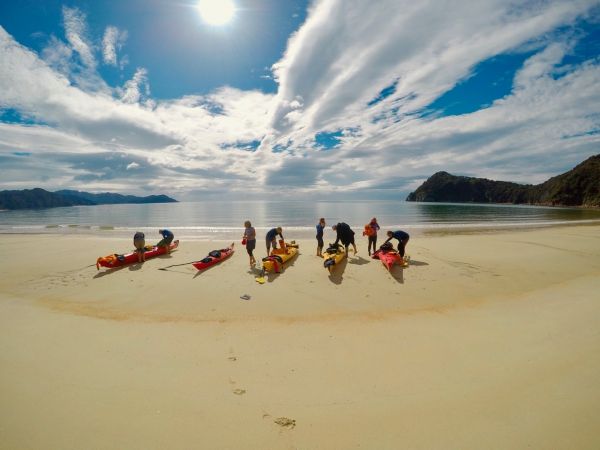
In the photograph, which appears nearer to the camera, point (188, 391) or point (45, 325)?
point (188, 391)

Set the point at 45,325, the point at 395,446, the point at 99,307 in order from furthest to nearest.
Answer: the point at 99,307, the point at 45,325, the point at 395,446

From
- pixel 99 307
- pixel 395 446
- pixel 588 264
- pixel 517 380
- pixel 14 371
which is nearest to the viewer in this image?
pixel 395 446

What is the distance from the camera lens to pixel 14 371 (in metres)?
4.33

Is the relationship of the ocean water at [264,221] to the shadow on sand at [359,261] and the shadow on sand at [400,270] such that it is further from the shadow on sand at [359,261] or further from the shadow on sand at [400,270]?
the shadow on sand at [400,270]

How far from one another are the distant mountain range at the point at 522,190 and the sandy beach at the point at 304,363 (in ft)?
356

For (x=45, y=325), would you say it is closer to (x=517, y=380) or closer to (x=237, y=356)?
(x=237, y=356)

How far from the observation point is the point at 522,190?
4781 inches

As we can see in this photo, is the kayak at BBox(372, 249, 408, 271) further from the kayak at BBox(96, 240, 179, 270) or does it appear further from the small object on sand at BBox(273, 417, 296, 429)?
the kayak at BBox(96, 240, 179, 270)

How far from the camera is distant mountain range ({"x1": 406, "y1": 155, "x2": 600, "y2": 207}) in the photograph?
8138cm

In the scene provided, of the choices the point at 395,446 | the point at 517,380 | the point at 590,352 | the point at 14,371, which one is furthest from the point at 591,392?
the point at 14,371

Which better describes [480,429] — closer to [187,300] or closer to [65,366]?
[65,366]

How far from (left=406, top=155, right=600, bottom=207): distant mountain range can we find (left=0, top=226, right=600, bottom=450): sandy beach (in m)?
109

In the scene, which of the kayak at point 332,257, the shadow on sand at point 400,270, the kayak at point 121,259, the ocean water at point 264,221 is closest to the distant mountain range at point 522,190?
the ocean water at point 264,221

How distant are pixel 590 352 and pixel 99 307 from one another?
1180 centimetres
